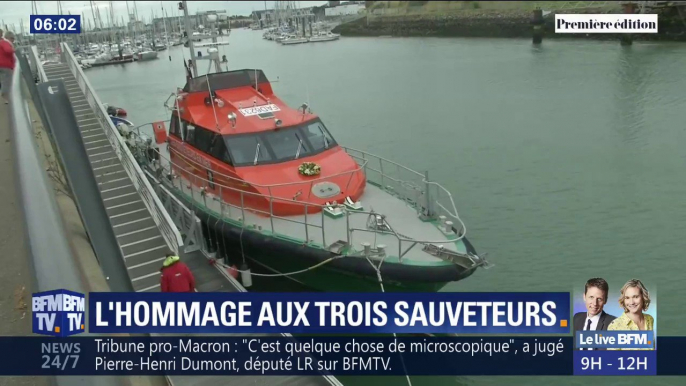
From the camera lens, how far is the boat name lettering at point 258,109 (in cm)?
972

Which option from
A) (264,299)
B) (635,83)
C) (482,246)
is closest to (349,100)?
(635,83)

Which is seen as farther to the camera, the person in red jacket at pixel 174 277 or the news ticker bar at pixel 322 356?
the person in red jacket at pixel 174 277

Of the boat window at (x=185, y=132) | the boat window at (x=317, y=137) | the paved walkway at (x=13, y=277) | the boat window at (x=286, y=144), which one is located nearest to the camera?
the paved walkway at (x=13, y=277)

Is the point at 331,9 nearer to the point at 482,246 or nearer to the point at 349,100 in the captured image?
the point at 349,100

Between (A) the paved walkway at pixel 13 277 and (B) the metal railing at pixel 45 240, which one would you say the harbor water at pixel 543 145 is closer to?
(A) the paved walkway at pixel 13 277

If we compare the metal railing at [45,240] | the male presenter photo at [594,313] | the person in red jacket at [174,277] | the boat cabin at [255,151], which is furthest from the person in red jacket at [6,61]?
the male presenter photo at [594,313]

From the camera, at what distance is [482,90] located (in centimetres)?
2702

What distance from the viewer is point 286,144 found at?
30.3ft

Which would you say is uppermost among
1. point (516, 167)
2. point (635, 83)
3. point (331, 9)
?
point (331, 9)

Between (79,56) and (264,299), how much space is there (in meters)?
68.5

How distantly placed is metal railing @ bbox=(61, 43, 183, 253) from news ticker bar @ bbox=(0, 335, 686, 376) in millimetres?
1749

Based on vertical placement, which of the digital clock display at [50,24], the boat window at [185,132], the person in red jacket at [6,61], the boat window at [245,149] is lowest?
the boat window at [245,149]

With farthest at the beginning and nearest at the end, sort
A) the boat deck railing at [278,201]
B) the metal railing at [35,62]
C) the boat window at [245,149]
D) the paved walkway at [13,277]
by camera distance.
A: the metal railing at [35,62] → the boat window at [245,149] → the boat deck railing at [278,201] → the paved walkway at [13,277]

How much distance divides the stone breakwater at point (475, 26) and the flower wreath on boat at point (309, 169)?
123 ft
